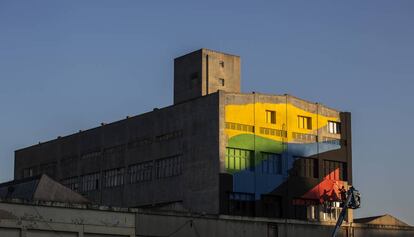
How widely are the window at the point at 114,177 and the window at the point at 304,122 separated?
2047cm

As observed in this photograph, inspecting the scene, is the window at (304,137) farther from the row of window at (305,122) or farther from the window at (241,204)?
the window at (241,204)

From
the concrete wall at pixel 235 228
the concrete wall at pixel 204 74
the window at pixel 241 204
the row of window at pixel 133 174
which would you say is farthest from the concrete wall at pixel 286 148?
the concrete wall at pixel 235 228

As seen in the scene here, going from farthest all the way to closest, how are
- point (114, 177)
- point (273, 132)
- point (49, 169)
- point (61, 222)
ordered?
Answer: point (49, 169), point (114, 177), point (273, 132), point (61, 222)

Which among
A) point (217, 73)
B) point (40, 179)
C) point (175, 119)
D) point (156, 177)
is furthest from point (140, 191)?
point (40, 179)

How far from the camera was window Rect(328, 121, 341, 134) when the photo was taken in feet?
314

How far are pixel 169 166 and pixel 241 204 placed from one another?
30.3ft

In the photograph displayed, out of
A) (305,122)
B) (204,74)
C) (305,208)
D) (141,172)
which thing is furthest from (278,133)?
(141,172)

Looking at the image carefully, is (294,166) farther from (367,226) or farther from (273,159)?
(367,226)

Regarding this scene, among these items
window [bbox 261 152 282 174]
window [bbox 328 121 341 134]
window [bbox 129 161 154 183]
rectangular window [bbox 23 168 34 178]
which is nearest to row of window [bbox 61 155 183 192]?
window [bbox 129 161 154 183]

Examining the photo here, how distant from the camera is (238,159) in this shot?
86.7 meters

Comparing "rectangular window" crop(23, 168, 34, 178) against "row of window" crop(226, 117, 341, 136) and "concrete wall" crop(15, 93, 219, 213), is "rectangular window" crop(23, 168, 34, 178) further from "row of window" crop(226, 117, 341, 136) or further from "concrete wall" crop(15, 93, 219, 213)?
"row of window" crop(226, 117, 341, 136)

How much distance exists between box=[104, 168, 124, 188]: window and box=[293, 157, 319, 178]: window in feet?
64.6

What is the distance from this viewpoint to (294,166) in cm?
9100

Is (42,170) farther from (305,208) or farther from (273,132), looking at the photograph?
(305,208)
